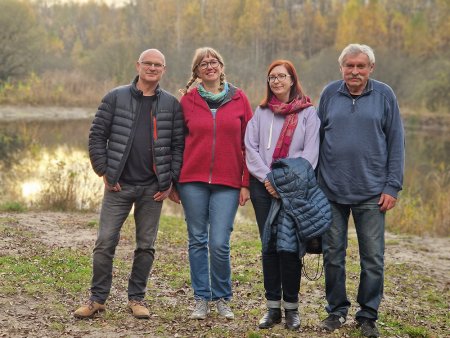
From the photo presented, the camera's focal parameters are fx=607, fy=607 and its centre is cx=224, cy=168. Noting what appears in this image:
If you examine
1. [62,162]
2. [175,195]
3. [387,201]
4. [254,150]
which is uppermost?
[254,150]

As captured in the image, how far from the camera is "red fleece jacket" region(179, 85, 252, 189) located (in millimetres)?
4680

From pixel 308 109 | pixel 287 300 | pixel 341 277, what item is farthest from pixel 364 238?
pixel 308 109

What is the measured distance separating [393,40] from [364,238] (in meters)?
53.2

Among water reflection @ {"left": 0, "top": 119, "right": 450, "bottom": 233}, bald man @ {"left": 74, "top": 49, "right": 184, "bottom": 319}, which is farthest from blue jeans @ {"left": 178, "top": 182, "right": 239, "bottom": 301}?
water reflection @ {"left": 0, "top": 119, "right": 450, "bottom": 233}

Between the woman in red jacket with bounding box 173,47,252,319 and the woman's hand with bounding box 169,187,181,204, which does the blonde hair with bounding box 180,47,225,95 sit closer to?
the woman in red jacket with bounding box 173,47,252,319

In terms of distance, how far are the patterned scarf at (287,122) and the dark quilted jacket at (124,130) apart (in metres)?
0.80

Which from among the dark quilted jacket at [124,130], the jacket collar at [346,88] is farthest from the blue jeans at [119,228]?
the jacket collar at [346,88]

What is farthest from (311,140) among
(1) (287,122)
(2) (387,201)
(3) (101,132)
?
(3) (101,132)

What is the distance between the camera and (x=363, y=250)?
4.55 m

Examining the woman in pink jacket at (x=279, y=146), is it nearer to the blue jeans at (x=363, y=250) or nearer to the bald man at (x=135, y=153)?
the blue jeans at (x=363, y=250)

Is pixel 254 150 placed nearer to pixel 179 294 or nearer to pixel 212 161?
pixel 212 161

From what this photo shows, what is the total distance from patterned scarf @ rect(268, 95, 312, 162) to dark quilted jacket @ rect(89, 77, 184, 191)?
80cm

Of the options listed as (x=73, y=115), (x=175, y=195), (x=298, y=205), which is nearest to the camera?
(x=298, y=205)

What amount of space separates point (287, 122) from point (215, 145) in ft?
1.95
